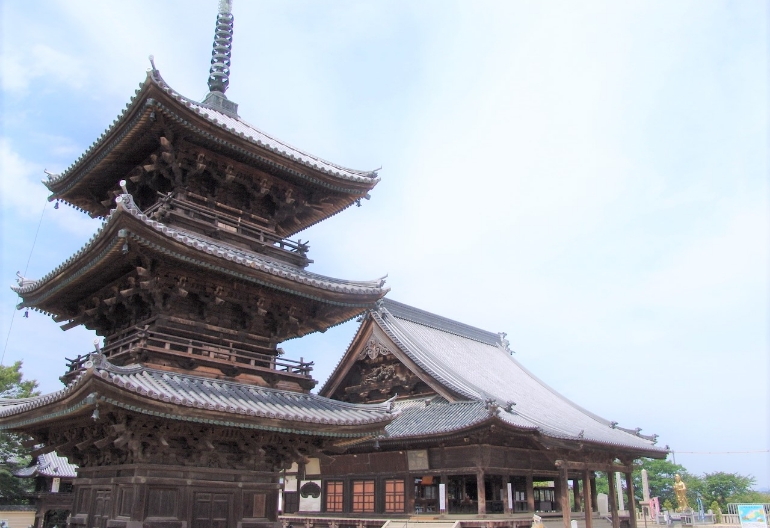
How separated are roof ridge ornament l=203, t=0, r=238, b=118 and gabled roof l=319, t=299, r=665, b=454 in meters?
14.0

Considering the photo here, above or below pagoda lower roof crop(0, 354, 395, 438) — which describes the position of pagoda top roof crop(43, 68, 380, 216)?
above

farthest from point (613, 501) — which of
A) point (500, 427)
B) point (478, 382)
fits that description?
point (500, 427)

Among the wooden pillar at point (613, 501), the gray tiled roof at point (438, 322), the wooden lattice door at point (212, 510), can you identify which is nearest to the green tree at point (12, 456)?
the gray tiled roof at point (438, 322)

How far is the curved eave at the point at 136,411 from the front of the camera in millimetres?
12430

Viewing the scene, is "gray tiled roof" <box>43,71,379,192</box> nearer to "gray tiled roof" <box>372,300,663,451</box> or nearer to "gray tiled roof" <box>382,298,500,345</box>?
"gray tiled roof" <box>372,300,663,451</box>

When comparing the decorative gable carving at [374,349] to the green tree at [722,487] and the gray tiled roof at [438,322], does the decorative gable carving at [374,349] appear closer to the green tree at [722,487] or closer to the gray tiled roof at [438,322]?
the gray tiled roof at [438,322]

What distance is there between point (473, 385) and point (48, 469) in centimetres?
3427

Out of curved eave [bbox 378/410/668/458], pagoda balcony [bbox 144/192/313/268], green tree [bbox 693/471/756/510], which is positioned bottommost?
green tree [bbox 693/471/756/510]

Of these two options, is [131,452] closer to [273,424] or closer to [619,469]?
Result: [273,424]

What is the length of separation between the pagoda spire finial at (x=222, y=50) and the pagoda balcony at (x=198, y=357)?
33.9ft

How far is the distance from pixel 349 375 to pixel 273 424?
707 inches

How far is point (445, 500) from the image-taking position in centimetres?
2480

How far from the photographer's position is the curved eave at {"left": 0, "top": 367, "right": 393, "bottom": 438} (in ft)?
40.8

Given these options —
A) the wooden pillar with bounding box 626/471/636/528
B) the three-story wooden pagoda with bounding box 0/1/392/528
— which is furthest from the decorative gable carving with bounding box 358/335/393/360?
the wooden pillar with bounding box 626/471/636/528
